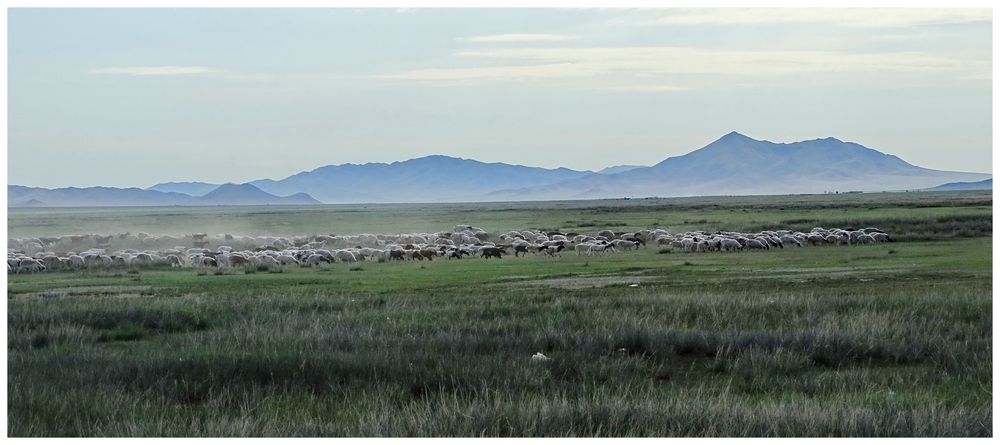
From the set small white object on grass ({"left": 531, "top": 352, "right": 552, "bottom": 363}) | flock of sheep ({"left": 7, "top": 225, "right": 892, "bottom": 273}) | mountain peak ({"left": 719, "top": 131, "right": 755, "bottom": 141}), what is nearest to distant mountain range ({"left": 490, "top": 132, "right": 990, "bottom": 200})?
mountain peak ({"left": 719, "top": 131, "right": 755, "bottom": 141})

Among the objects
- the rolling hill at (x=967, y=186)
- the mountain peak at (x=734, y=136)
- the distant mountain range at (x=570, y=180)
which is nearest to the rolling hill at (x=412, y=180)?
the distant mountain range at (x=570, y=180)

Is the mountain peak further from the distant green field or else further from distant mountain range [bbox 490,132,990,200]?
the distant green field

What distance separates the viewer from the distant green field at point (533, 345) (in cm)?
636

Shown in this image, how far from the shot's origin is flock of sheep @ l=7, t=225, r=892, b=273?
18.0m

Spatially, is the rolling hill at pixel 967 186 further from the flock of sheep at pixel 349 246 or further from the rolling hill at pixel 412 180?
the rolling hill at pixel 412 180

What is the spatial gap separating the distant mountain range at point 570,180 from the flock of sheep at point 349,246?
99 cm

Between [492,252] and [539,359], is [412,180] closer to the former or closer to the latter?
[492,252]

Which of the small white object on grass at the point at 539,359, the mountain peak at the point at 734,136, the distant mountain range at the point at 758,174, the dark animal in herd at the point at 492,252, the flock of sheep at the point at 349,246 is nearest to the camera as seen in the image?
the small white object on grass at the point at 539,359

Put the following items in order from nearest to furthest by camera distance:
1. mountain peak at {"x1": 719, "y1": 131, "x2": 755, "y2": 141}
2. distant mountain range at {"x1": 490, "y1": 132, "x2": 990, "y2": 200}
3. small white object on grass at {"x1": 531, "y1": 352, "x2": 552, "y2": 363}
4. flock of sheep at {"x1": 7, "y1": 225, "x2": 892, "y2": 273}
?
small white object on grass at {"x1": 531, "y1": 352, "x2": 552, "y2": 363} → mountain peak at {"x1": 719, "y1": 131, "x2": 755, "y2": 141} → distant mountain range at {"x1": 490, "y1": 132, "x2": 990, "y2": 200} → flock of sheep at {"x1": 7, "y1": 225, "x2": 892, "y2": 273}

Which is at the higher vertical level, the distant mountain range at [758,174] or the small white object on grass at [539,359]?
the distant mountain range at [758,174]

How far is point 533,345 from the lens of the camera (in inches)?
372

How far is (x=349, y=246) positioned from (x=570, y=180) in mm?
6310

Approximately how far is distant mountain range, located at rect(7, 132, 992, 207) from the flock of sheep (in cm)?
99

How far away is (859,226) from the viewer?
1908 cm
